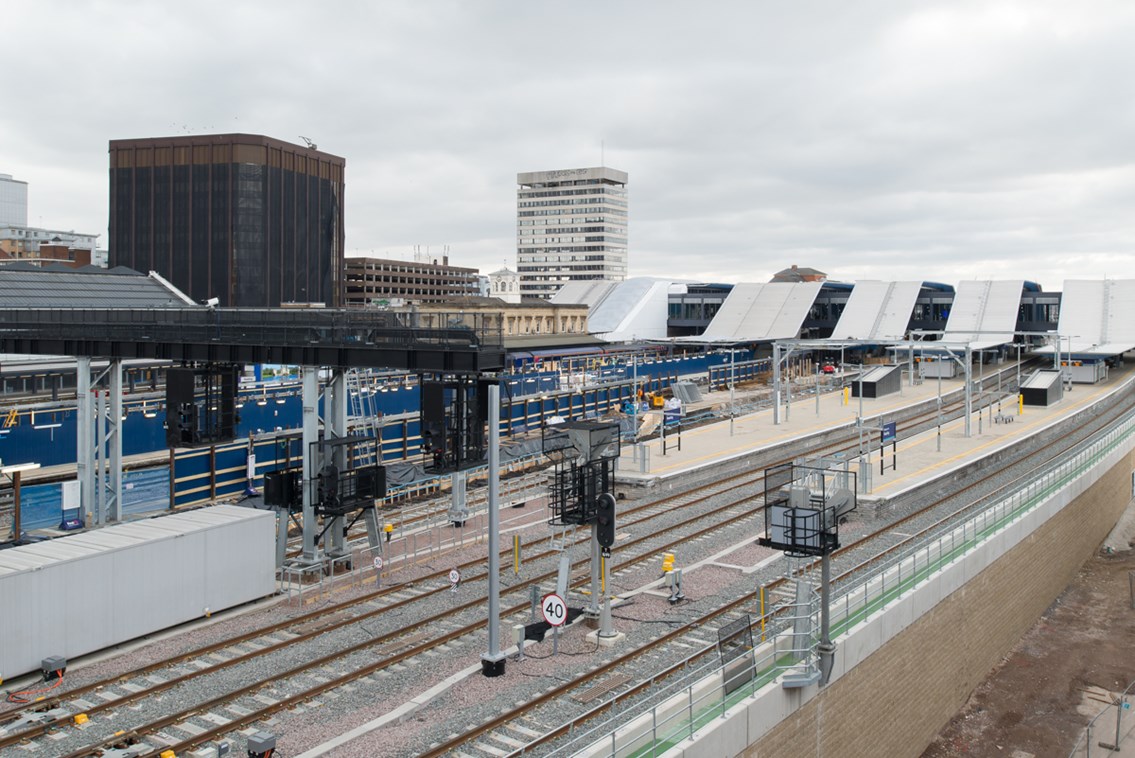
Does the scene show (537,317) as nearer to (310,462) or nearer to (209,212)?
(209,212)

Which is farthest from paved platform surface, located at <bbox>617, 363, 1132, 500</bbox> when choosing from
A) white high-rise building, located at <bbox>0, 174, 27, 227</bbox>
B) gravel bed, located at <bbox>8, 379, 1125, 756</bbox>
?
white high-rise building, located at <bbox>0, 174, 27, 227</bbox>

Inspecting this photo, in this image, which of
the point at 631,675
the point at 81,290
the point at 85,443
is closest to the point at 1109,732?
the point at 631,675

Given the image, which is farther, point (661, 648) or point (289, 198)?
point (289, 198)

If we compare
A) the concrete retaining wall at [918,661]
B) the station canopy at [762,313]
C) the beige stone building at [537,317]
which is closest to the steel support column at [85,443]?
the concrete retaining wall at [918,661]

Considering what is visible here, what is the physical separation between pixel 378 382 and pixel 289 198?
276 ft

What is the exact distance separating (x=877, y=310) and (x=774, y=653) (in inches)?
3024

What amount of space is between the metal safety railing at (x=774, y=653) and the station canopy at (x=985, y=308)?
57749 millimetres

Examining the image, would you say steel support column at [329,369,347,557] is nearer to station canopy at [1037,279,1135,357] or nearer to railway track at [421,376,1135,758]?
railway track at [421,376,1135,758]

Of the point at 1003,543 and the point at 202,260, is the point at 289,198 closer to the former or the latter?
the point at 202,260

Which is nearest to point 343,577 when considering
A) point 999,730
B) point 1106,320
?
point 999,730

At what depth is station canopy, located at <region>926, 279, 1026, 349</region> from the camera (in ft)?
271

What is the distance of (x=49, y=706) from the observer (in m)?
14.8

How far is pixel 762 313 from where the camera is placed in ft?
301

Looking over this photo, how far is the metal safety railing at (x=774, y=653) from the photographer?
42.0ft
